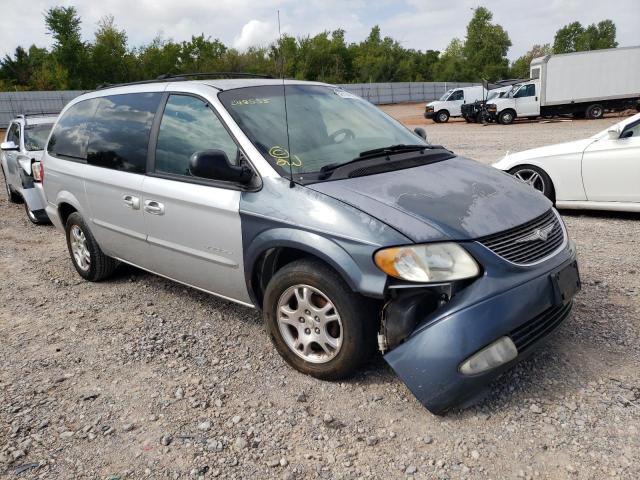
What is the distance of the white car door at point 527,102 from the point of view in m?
25.1

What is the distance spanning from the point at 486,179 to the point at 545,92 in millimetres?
24411

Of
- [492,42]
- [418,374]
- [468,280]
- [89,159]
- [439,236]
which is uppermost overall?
[492,42]

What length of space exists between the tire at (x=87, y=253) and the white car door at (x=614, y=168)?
17.6 ft

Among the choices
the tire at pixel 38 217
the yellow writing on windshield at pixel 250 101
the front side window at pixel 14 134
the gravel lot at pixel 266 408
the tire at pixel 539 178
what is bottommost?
the gravel lot at pixel 266 408

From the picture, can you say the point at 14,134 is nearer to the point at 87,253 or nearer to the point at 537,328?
the point at 87,253

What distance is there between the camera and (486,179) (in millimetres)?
3312

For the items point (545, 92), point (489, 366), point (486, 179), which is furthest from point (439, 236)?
point (545, 92)

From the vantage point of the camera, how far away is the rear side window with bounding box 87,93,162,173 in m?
4.03

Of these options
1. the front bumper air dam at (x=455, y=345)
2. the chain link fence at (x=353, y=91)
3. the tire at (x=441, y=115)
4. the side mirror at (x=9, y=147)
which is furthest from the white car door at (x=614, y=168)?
the chain link fence at (x=353, y=91)

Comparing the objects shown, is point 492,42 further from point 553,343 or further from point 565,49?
point 553,343

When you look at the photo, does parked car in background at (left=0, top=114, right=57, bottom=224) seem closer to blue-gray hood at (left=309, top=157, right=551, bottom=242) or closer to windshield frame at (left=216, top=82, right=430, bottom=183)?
windshield frame at (left=216, top=82, right=430, bottom=183)

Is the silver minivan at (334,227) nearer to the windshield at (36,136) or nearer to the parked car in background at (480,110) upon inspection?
the windshield at (36,136)

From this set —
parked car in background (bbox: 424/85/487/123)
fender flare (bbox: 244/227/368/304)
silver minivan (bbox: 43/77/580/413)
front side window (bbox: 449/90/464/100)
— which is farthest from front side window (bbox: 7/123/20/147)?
front side window (bbox: 449/90/464/100)

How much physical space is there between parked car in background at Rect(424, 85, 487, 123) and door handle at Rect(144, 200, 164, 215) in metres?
28.1
